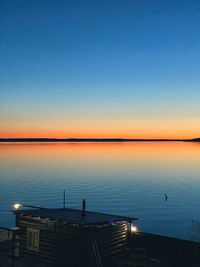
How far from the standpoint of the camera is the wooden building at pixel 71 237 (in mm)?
20516

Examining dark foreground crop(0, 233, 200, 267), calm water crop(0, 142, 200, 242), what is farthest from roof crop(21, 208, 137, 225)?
calm water crop(0, 142, 200, 242)

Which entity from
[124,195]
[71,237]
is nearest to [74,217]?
[71,237]

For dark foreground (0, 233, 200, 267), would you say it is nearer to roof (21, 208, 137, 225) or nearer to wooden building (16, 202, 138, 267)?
wooden building (16, 202, 138, 267)

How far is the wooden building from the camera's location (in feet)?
67.3

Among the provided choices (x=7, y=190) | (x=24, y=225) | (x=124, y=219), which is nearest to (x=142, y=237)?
(x=124, y=219)

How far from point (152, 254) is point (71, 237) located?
5570 millimetres

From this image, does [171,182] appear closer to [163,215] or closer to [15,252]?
[163,215]

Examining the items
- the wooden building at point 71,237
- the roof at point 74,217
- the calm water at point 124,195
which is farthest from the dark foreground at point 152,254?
the calm water at point 124,195

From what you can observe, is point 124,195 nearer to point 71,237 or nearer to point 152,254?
point 152,254

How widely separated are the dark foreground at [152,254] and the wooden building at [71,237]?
693 millimetres

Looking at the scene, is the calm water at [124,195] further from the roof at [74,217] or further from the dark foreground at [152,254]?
the roof at [74,217]

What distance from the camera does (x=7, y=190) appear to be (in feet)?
253

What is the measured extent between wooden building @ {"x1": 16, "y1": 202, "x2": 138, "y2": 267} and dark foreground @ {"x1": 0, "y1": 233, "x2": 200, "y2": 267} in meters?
Answer: 0.69

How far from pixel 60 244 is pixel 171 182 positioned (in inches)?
2843
